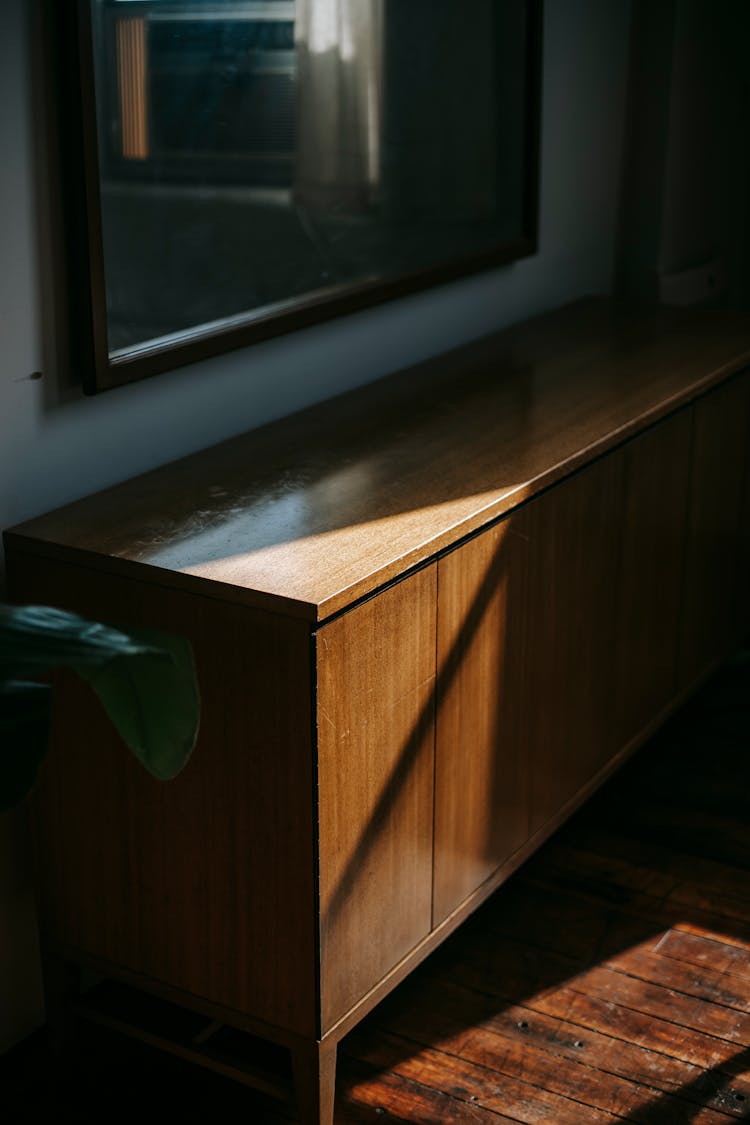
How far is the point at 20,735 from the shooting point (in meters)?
1.08

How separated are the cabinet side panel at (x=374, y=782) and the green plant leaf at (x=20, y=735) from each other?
0.61 metres

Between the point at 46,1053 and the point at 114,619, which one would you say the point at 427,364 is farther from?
the point at 46,1053

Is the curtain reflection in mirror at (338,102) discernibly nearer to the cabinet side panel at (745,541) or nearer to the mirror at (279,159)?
the mirror at (279,159)

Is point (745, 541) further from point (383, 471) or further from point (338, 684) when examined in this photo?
point (338, 684)

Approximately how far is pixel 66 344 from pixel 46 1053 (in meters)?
1.07

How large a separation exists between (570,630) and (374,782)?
0.62m

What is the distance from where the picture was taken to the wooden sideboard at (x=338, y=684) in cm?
175

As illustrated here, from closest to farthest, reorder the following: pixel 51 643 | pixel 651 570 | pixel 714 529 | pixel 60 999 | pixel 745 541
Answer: pixel 51 643 → pixel 60 999 → pixel 651 570 → pixel 714 529 → pixel 745 541

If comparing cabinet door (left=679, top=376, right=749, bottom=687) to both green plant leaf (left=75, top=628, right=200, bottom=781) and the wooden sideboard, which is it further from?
green plant leaf (left=75, top=628, right=200, bottom=781)

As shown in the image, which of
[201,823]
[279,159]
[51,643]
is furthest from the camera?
[279,159]

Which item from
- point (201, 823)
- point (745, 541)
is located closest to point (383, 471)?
point (201, 823)

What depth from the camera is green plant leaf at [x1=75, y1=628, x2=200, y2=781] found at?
116 cm

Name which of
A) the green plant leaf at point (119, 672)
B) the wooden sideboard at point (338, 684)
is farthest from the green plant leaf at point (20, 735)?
the wooden sideboard at point (338, 684)

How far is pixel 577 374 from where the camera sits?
269 centimetres
